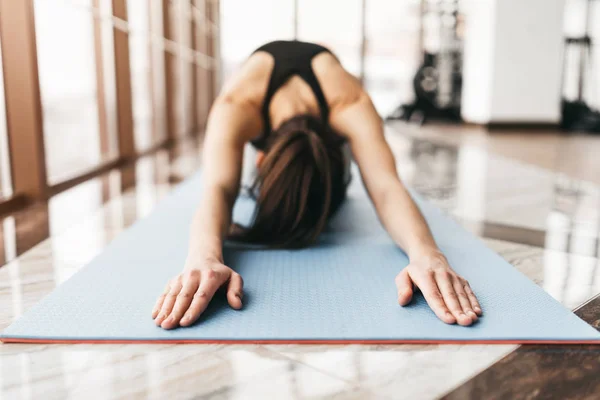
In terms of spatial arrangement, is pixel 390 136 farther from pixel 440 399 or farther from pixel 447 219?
pixel 440 399

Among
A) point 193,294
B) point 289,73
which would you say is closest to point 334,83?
point 289,73

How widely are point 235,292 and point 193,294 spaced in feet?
0.30

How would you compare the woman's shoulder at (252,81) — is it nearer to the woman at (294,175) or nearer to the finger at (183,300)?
the woman at (294,175)

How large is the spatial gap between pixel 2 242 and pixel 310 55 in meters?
1.16

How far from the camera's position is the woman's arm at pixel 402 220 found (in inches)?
43.8

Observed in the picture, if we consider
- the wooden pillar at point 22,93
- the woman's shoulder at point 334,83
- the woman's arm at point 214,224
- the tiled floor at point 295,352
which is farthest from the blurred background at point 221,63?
the woman's shoulder at point 334,83

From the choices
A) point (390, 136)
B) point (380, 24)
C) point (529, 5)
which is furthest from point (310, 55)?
point (380, 24)

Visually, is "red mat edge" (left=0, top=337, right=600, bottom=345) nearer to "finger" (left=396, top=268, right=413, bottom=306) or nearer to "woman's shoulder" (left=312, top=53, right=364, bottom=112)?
"finger" (left=396, top=268, right=413, bottom=306)

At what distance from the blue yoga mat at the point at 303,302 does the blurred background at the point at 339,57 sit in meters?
0.54

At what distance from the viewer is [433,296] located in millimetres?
1117

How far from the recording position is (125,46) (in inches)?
139

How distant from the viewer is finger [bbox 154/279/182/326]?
3.44 feet

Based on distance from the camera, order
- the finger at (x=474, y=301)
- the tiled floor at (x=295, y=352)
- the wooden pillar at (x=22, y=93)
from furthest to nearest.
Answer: the wooden pillar at (x=22, y=93) → the finger at (x=474, y=301) → the tiled floor at (x=295, y=352)

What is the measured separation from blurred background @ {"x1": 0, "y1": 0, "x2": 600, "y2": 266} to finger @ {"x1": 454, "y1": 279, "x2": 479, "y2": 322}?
0.80m
